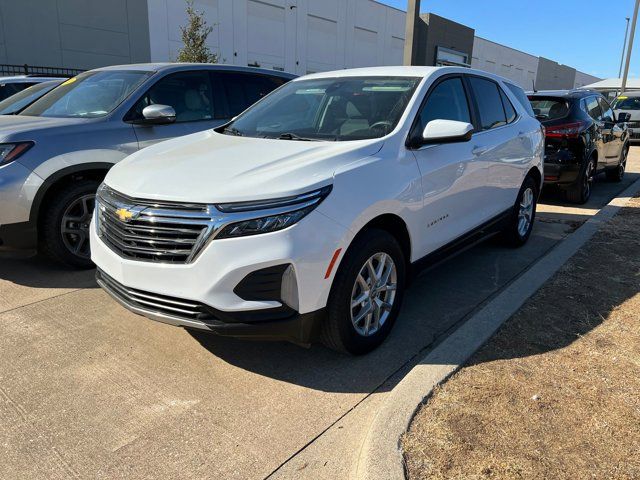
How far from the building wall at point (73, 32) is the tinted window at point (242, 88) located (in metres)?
17.1

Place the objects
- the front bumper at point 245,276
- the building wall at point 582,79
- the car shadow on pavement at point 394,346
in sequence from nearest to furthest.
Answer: the front bumper at point 245,276
the car shadow on pavement at point 394,346
the building wall at point 582,79

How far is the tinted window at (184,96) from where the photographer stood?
5.25 meters

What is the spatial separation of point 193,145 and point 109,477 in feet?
7.51

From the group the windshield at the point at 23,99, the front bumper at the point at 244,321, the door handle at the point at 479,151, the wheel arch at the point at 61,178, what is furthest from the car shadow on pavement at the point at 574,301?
the windshield at the point at 23,99

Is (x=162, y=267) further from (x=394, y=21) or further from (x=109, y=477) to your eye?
(x=394, y=21)

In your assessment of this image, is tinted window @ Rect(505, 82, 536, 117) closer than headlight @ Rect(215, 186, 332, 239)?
No

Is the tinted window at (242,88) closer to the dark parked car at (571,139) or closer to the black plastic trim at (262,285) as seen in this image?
the black plastic trim at (262,285)

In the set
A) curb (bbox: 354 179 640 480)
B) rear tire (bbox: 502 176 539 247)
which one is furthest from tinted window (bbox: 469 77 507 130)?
curb (bbox: 354 179 640 480)

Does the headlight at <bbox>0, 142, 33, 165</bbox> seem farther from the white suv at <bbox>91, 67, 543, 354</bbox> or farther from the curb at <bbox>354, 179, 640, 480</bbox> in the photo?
the curb at <bbox>354, 179, 640, 480</bbox>

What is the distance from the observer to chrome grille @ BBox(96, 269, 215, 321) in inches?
109

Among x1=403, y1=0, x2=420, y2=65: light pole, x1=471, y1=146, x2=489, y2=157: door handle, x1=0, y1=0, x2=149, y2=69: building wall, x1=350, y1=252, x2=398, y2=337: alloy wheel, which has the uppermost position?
x1=0, y1=0, x2=149, y2=69: building wall

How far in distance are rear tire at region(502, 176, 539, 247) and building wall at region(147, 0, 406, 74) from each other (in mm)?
20424

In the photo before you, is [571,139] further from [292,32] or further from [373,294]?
[292,32]

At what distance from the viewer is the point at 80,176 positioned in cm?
468
